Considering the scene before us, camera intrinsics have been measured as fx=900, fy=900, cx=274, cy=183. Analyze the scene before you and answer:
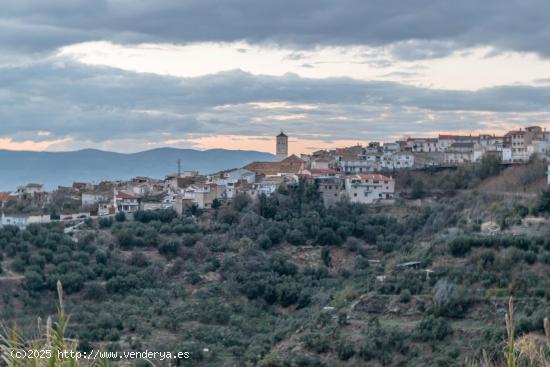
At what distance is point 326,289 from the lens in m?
27.5

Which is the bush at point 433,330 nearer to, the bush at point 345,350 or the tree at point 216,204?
the bush at point 345,350

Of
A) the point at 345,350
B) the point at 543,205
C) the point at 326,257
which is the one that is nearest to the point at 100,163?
the point at 326,257

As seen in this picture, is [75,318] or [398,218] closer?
[75,318]

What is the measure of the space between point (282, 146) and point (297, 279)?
25.8 meters

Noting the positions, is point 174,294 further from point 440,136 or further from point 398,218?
point 440,136

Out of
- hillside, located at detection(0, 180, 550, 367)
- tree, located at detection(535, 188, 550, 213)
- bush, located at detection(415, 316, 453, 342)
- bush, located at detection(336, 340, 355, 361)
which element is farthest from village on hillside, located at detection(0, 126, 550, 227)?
bush, located at detection(336, 340, 355, 361)

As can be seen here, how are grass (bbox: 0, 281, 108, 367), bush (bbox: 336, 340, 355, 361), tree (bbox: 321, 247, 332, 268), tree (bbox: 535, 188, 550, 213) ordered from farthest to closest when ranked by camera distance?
tree (bbox: 321, 247, 332, 268), tree (bbox: 535, 188, 550, 213), bush (bbox: 336, 340, 355, 361), grass (bbox: 0, 281, 108, 367)

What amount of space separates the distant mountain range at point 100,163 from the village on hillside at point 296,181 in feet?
88.4

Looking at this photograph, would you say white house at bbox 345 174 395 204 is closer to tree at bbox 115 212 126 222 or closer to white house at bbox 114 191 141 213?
white house at bbox 114 191 141 213

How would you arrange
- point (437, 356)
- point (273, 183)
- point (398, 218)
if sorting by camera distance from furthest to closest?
point (273, 183) → point (398, 218) → point (437, 356)

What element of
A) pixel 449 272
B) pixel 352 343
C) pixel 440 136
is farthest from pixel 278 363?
pixel 440 136

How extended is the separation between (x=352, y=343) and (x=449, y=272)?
4.55 metres

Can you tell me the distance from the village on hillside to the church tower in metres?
3.11

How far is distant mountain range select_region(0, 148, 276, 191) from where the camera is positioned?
7769cm
